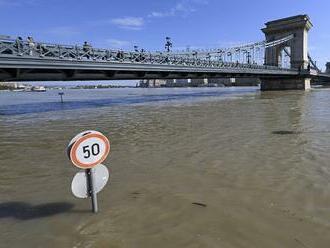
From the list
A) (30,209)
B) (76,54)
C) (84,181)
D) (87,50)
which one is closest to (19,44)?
(76,54)

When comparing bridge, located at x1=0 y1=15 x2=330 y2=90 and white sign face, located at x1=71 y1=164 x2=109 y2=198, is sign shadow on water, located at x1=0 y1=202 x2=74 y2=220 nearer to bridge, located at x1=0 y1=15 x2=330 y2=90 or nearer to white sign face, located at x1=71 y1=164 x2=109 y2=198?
white sign face, located at x1=71 y1=164 x2=109 y2=198

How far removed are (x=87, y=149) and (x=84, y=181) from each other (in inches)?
24.3

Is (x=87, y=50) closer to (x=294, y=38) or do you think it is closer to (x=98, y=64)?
Result: (x=98, y=64)


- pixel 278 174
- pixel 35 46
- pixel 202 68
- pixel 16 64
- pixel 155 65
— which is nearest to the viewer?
pixel 278 174

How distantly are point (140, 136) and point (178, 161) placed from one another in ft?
17.3

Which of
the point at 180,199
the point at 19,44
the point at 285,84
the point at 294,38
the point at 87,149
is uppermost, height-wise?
the point at 294,38

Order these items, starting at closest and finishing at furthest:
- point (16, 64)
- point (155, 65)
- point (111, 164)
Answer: point (111, 164) < point (16, 64) < point (155, 65)

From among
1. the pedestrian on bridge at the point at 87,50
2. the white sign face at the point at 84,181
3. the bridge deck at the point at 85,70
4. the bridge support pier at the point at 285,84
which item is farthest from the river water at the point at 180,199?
the bridge support pier at the point at 285,84

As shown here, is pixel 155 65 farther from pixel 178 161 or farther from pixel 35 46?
pixel 178 161

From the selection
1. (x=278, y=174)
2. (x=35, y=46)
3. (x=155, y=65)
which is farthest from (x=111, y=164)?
(x=155, y=65)

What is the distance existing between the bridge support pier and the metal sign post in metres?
85.4

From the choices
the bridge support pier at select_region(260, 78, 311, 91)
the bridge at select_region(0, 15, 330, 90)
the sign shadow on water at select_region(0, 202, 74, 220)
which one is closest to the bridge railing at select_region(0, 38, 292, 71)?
the bridge at select_region(0, 15, 330, 90)

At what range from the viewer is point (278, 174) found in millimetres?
Result: 7645

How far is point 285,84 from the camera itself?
87750 mm
